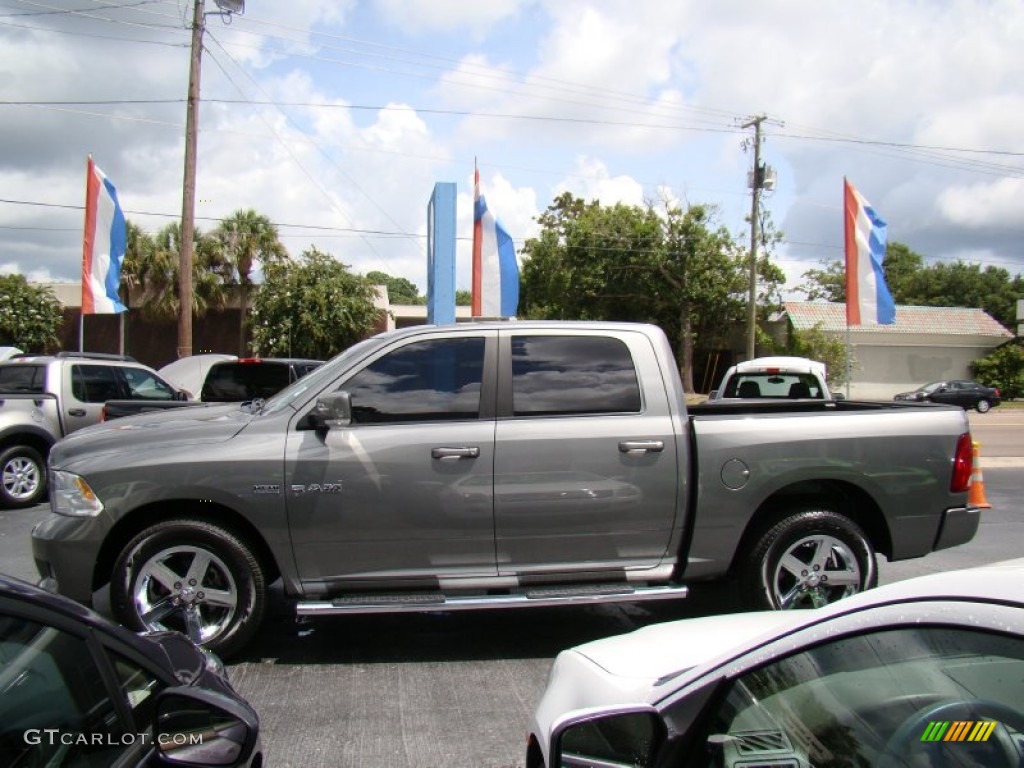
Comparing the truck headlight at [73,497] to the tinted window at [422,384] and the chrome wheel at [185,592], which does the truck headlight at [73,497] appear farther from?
the tinted window at [422,384]

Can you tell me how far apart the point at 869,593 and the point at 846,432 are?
360 centimetres

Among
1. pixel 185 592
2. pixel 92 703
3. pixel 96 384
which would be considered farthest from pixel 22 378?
pixel 92 703

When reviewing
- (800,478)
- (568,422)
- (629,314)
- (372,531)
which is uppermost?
(629,314)

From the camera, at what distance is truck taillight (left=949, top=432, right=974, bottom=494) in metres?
5.30

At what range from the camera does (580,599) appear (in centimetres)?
486

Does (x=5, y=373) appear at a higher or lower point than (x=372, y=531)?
higher

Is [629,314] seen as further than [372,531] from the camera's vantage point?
Yes

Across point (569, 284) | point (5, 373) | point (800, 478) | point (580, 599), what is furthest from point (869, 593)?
point (569, 284)

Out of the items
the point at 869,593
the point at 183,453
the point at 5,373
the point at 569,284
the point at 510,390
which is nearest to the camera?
the point at 869,593

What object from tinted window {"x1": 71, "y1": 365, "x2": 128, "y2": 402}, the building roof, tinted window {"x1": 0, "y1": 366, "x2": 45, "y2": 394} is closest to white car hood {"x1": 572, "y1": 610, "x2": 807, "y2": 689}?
tinted window {"x1": 71, "y1": 365, "x2": 128, "y2": 402}

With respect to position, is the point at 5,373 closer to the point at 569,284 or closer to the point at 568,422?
the point at 568,422

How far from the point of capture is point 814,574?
5.23 metres

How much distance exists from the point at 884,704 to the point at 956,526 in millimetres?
4123

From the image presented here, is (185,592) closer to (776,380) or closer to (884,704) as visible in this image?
(884,704)
